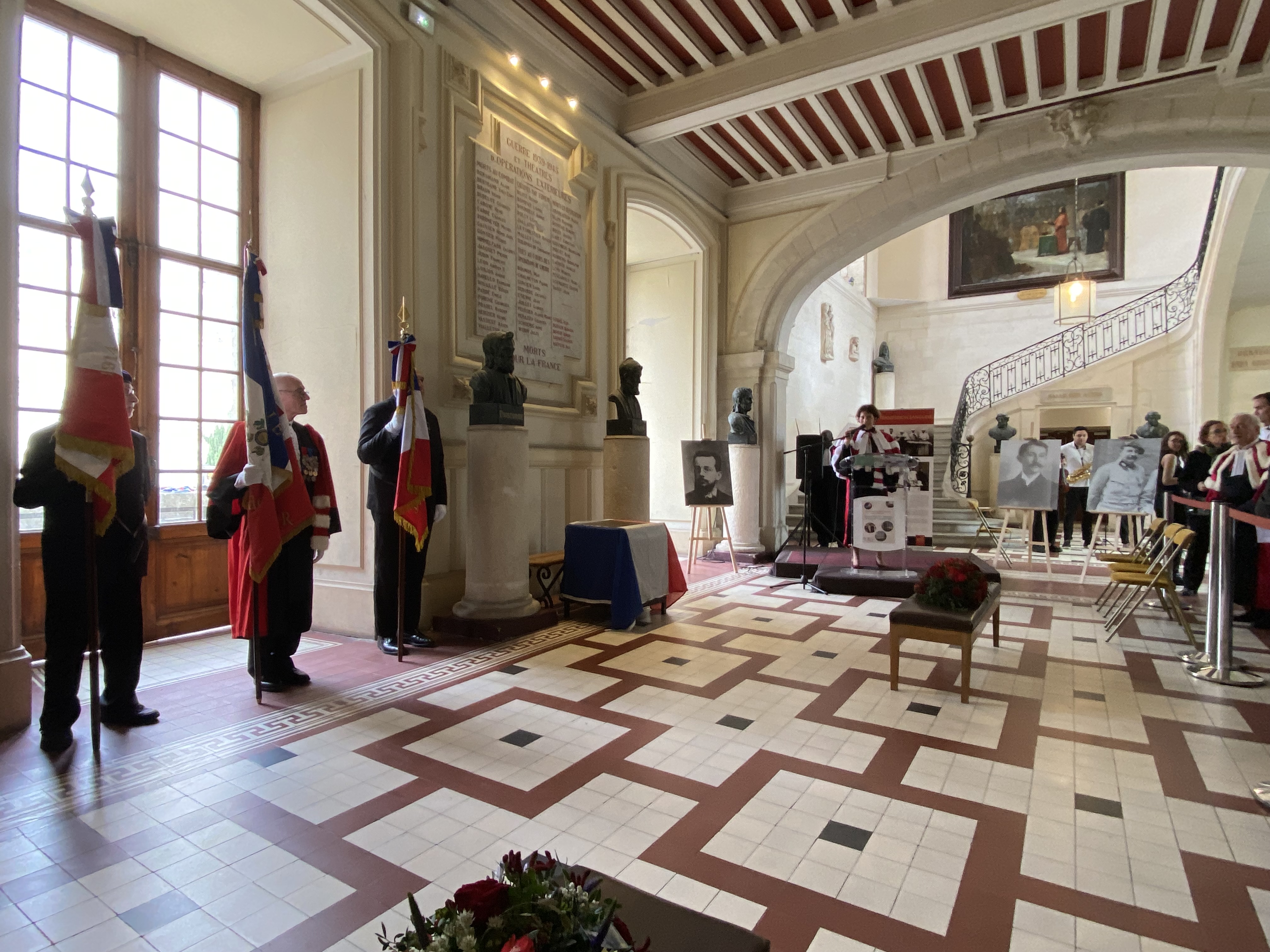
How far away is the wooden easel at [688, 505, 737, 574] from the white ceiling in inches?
205

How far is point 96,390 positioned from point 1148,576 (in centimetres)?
617

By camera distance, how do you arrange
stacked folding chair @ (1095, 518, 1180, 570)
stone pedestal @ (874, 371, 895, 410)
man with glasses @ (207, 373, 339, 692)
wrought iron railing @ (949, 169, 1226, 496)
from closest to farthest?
1. man with glasses @ (207, 373, 339, 692)
2. stacked folding chair @ (1095, 518, 1180, 570)
3. wrought iron railing @ (949, 169, 1226, 496)
4. stone pedestal @ (874, 371, 895, 410)

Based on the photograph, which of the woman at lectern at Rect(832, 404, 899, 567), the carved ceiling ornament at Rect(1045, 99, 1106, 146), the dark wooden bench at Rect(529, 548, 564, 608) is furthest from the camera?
the carved ceiling ornament at Rect(1045, 99, 1106, 146)

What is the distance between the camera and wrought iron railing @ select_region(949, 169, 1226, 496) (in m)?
13.0

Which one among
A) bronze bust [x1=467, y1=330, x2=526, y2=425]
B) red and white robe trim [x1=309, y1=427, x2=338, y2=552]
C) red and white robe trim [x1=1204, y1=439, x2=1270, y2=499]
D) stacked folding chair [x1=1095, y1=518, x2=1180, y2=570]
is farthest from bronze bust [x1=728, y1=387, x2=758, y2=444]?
red and white robe trim [x1=309, y1=427, x2=338, y2=552]

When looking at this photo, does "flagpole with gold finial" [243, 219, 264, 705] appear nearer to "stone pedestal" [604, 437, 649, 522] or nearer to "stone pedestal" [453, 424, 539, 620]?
"stone pedestal" [453, 424, 539, 620]

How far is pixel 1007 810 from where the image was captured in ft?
8.09

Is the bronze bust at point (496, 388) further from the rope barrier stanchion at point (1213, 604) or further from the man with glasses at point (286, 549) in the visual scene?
the rope barrier stanchion at point (1213, 604)

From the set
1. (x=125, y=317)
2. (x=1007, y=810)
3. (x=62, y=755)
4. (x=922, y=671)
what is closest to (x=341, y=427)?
(x=125, y=317)

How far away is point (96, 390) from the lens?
288 cm

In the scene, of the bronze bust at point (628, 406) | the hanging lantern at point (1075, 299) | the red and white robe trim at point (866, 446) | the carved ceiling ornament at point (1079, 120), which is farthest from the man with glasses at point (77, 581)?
the hanging lantern at point (1075, 299)

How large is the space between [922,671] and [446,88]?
206 inches

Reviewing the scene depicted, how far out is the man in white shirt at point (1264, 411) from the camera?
507 cm

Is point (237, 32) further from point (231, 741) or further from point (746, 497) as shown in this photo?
point (746, 497)
